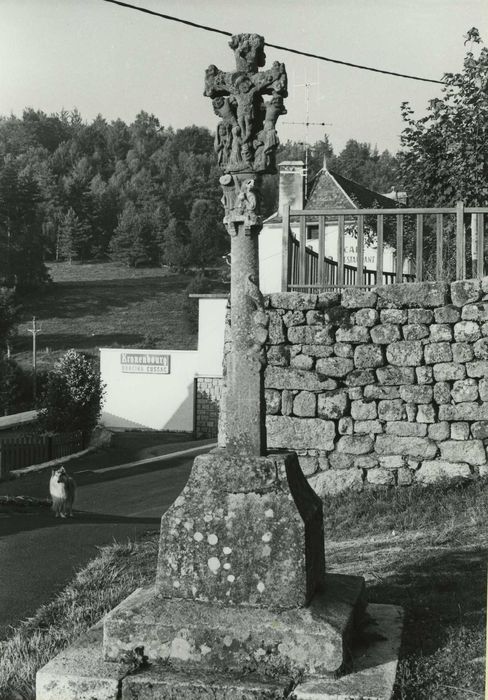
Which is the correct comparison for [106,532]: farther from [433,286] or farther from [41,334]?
[41,334]

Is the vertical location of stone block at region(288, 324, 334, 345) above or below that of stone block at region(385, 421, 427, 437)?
above

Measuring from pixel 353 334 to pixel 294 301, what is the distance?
0.78m

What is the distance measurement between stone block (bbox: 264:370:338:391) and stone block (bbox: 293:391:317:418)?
0.07m

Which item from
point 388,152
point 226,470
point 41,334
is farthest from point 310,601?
point 388,152

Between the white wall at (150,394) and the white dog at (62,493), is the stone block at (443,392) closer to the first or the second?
the white dog at (62,493)

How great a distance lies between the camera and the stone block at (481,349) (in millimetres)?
8953

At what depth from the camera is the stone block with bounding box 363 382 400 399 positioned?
916cm

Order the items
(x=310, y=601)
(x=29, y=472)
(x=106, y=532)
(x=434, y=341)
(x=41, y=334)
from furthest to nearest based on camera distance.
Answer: (x=41, y=334) → (x=29, y=472) → (x=106, y=532) → (x=434, y=341) → (x=310, y=601)

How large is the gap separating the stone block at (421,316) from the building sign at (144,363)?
2769cm

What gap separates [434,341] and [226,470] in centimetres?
513

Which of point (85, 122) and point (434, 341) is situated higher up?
point (85, 122)

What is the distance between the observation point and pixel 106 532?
1168 cm

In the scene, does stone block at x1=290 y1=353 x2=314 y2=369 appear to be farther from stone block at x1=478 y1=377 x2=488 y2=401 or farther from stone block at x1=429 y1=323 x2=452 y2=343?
stone block at x1=478 y1=377 x2=488 y2=401

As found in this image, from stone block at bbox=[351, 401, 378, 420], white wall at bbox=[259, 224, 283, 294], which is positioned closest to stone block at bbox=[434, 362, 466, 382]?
stone block at bbox=[351, 401, 378, 420]
